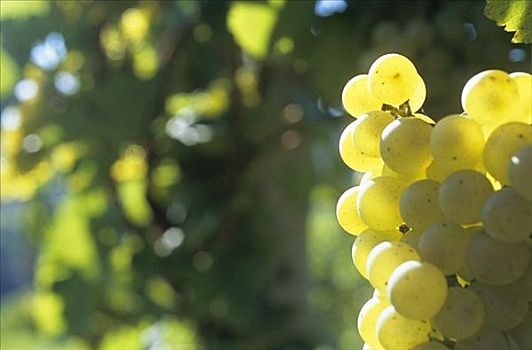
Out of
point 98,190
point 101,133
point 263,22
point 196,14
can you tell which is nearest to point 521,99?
point 263,22

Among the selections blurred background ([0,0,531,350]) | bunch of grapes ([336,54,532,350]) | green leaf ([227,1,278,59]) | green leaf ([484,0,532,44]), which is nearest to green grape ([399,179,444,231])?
bunch of grapes ([336,54,532,350])

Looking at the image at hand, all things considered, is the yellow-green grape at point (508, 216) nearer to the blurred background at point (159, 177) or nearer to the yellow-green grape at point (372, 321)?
the yellow-green grape at point (372, 321)

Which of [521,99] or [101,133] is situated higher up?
[101,133]

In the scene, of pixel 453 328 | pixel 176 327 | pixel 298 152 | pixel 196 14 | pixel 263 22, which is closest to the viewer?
pixel 453 328

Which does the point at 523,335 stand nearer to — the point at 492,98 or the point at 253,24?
the point at 492,98

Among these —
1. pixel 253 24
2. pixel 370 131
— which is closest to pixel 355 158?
pixel 370 131

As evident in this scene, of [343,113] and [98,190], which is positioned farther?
[98,190]

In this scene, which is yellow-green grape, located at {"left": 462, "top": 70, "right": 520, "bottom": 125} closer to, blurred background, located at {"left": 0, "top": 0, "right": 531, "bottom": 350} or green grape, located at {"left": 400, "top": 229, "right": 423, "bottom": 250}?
green grape, located at {"left": 400, "top": 229, "right": 423, "bottom": 250}

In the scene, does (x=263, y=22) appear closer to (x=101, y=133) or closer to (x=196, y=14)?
(x=196, y=14)

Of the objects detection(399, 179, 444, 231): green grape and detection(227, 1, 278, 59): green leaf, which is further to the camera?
detection(227, 1, 278, 59): green leaf
